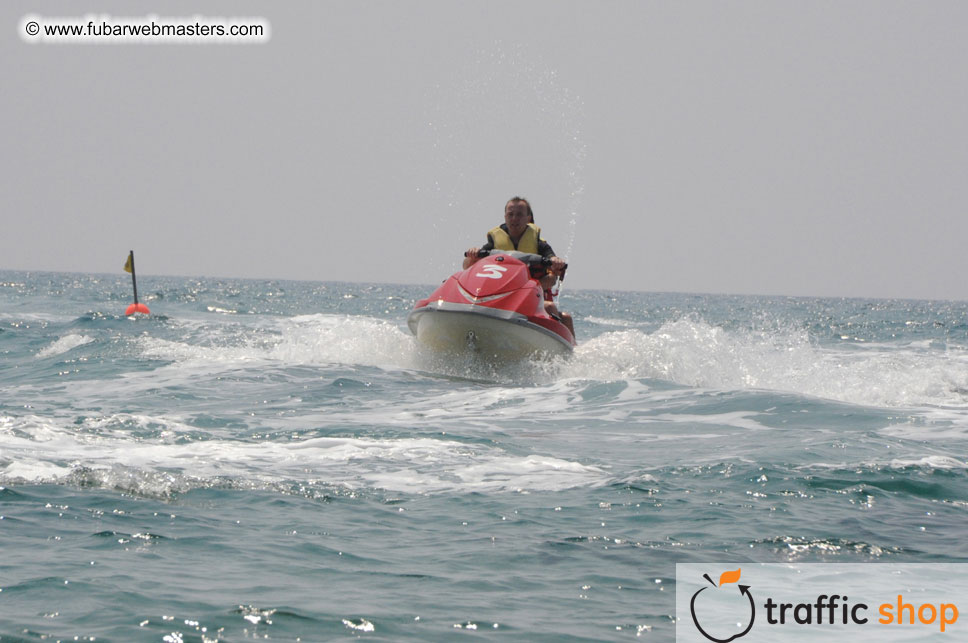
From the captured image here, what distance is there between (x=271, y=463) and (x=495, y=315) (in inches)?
177

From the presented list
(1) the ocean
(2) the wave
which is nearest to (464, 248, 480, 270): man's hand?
(2) the wave

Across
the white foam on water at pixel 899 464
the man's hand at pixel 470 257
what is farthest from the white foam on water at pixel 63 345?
the white foam on water at pixel 899 464

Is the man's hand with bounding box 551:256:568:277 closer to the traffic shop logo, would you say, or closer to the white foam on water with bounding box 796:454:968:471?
the white foam on water with bounding box 796:454:968:471

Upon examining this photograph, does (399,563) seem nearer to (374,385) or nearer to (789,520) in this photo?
(789,520)

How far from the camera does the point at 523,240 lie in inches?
433

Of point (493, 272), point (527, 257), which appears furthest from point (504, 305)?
point (527, 257)

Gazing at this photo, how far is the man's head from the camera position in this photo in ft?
35.7

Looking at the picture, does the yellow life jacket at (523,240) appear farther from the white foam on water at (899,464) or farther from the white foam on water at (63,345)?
the white foam on water at (63,345)

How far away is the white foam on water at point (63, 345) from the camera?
13.1 metres

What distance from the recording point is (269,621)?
9.80 feet

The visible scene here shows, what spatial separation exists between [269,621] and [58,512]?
5.52ft

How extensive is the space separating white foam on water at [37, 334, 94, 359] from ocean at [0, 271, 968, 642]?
3118 millimetres

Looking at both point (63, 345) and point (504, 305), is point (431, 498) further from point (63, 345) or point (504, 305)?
point (63, 345)

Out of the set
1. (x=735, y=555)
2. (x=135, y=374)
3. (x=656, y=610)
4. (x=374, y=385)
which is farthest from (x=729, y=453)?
(x=135, y=374)
